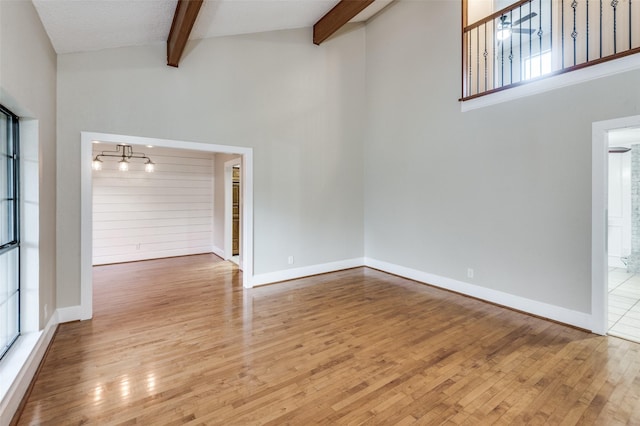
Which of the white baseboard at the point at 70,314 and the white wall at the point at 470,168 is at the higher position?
the white wall at the point at 470,168

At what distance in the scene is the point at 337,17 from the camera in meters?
4.50

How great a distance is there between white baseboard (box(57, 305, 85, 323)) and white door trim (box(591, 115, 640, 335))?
5.60 m

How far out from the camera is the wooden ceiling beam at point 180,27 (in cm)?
292

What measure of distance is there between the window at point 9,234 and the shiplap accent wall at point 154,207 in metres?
4.15

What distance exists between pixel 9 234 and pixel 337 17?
4.69 m

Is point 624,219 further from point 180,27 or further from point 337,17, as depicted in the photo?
point 180,27

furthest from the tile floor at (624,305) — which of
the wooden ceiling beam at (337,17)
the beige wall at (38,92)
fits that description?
the beige wall at (38,92)

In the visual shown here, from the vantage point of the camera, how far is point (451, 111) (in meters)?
4.37

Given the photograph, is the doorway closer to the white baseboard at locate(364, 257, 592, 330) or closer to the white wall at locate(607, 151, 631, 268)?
the white wall at locate(607, 151, 631, 268)

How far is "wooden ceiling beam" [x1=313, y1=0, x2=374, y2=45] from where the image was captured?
4130mm

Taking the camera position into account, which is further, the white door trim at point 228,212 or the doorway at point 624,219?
the white door trim at point 228,212

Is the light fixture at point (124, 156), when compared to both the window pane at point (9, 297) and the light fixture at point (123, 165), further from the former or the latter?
the window pane at point (9, 297)

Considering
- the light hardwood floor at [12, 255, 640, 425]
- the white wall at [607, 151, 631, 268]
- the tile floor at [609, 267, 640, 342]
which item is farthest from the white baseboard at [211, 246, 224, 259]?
the white wall at [607, 151, 631, 268]

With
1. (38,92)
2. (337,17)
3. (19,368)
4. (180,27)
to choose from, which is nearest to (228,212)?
(180,27)
